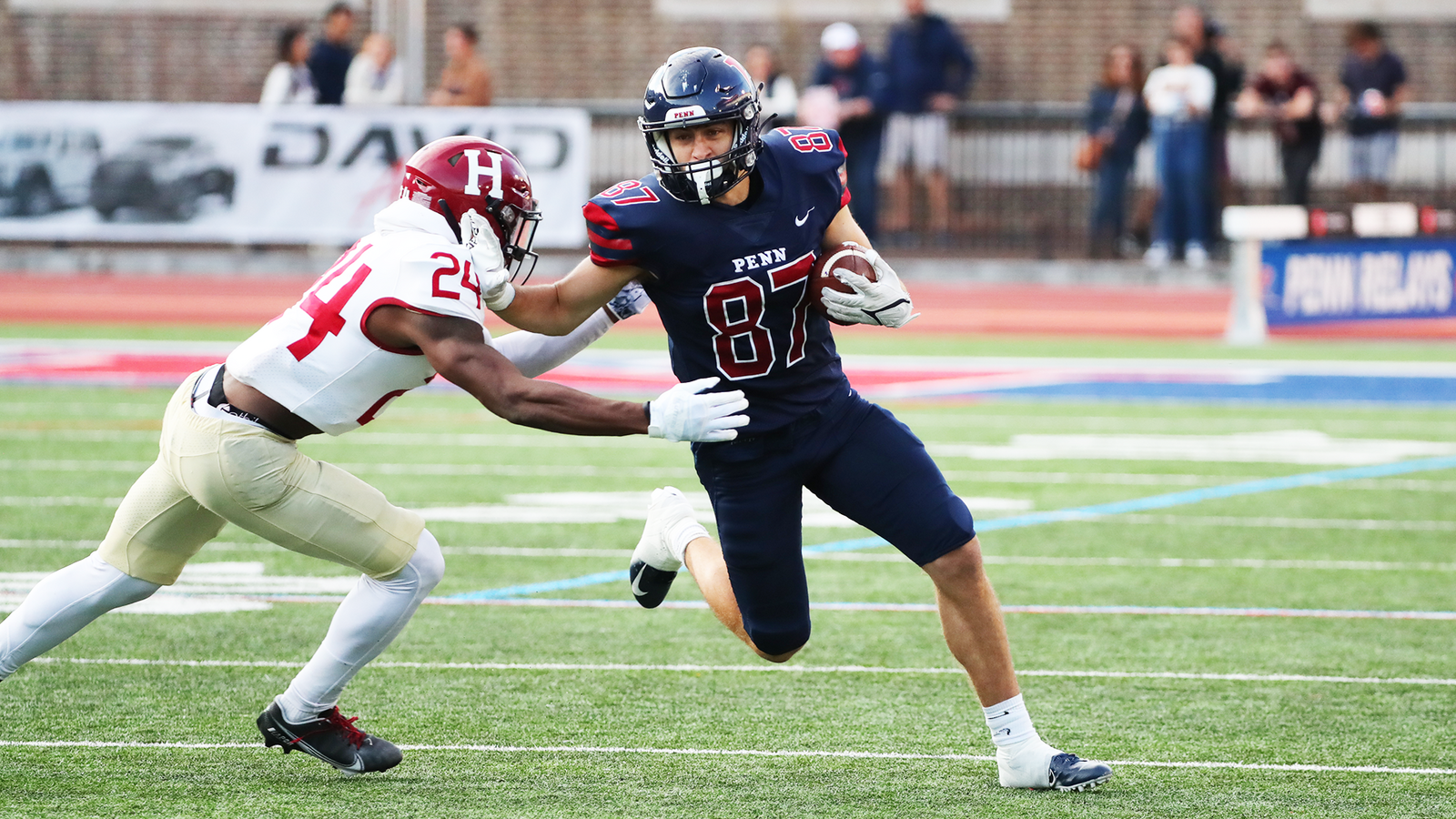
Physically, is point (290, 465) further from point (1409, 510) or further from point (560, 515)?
point (1409, 510)

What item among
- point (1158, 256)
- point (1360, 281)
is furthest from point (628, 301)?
point (1158, 256)

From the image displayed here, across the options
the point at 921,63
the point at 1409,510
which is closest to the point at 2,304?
→ the point at 921,63

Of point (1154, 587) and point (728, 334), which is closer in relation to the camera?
point (728, 334)

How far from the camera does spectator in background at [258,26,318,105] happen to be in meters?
18.5

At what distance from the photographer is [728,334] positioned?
470 cm

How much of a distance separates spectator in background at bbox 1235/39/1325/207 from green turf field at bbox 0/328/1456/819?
997cm

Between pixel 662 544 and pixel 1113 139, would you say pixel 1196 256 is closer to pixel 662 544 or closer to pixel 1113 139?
pixel 1113 139

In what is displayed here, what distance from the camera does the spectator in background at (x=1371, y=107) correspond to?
61.9 feet

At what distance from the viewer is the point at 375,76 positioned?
1841 cm

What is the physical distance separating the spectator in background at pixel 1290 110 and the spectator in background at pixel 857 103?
3.60m

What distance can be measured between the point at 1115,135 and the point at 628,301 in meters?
14.4

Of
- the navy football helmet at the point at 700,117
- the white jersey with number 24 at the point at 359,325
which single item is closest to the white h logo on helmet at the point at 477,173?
the white jersey with number 24 at the point at 359,325

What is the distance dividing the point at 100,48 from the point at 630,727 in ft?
66.1

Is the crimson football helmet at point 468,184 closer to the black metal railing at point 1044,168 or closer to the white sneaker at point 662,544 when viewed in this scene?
the white sneaker at point 662,544
